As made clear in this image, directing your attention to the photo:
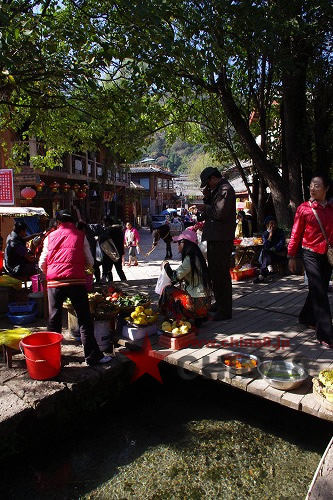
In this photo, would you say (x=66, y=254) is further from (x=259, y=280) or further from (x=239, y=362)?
(x=259, y=280)

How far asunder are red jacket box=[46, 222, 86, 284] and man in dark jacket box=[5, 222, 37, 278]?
3161 millimetres

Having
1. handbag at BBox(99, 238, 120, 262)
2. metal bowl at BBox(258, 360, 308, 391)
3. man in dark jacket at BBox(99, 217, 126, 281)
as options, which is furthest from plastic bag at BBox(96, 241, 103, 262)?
metal bowl at BBox(258, 360, 308, 391)

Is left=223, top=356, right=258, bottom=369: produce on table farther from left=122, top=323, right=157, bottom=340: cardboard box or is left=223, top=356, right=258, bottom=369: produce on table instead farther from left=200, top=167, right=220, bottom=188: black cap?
left=200, top=167, right=220, bottom=188: black cap

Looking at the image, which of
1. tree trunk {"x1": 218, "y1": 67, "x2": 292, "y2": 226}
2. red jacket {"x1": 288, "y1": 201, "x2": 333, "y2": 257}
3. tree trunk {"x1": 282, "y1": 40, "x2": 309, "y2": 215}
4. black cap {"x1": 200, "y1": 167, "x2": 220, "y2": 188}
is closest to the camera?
red jacket {"x1": 288, "y1": 201, "x2": 333, "y2": 257}

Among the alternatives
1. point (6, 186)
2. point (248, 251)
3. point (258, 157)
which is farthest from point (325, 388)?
point (6, 186)

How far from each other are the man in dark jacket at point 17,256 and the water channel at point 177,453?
11.8ft

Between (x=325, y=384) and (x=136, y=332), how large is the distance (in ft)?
7.98

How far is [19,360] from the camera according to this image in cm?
462

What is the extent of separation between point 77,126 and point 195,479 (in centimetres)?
914

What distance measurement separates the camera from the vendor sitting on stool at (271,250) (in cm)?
854

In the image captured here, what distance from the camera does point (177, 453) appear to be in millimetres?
3854

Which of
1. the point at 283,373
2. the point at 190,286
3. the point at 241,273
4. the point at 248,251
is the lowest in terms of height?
the point at 283,373

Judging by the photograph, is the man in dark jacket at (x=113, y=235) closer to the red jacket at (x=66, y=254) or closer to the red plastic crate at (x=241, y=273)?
the red plastic crate at (x=241, y=273)

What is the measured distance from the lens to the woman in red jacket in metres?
4.42
